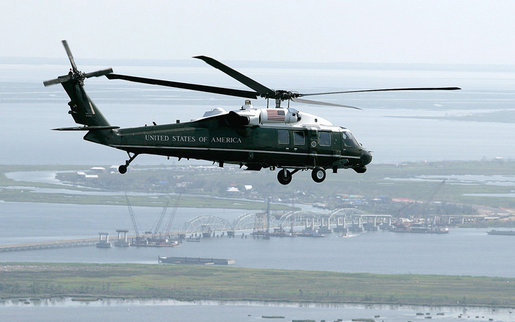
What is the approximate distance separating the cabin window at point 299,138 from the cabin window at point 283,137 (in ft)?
1.03

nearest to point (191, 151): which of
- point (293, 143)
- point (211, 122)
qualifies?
point (211, 122)

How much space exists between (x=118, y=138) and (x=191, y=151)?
295 centimetres

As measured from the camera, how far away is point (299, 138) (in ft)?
153

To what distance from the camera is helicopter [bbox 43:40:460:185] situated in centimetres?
4362

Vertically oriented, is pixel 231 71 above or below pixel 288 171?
above

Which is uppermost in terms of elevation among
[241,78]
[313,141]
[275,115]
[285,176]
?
[241,78]

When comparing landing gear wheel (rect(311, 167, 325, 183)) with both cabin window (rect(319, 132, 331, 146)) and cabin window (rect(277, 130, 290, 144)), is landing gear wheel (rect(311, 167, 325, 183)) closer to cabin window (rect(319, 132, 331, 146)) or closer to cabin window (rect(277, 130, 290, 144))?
cabin window (rect(319, 132, 331, 146))

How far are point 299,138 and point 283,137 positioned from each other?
74cm

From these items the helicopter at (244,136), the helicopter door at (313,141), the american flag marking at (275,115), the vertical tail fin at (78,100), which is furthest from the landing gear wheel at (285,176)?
the vertical tail fin at (78,100)

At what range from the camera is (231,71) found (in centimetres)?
4119

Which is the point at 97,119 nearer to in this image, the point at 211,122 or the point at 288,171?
the point at 211,122

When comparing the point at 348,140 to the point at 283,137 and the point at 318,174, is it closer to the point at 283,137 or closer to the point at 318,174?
the point at 318,174

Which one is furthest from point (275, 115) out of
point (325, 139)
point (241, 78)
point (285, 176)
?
point (241, 78)

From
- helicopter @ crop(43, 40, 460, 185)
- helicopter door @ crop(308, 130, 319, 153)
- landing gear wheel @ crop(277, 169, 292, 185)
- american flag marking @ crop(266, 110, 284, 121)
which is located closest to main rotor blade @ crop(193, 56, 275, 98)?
helicopter @ crop(43, 40, 460, 185)
